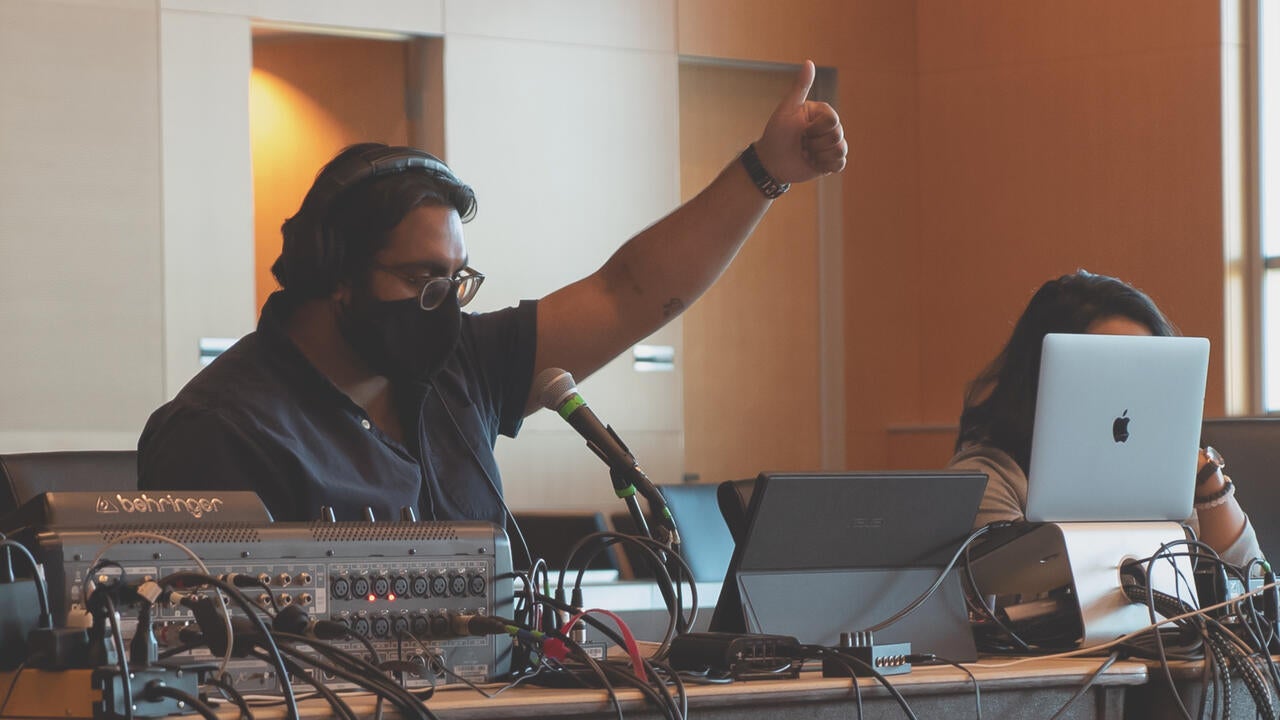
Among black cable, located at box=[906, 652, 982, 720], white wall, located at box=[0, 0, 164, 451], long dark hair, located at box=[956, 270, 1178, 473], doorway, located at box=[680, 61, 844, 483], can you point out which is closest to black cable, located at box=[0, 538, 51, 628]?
black cable, located at box=[906, 652, 982, 720]

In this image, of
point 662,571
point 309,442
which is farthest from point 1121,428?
point 309,442

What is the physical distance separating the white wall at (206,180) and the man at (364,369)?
8.13 ft

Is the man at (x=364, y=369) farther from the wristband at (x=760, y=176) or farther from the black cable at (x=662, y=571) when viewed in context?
the black cable at (x=662, y=571)

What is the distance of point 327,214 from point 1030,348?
3.68 ft

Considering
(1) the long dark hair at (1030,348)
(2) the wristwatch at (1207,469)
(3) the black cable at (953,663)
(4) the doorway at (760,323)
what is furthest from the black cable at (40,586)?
(4) the doorway at (760,323)

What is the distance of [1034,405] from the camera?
7.77 ft

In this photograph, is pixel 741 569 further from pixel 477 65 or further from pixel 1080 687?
pixel 477 65

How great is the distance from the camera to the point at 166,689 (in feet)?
3.95

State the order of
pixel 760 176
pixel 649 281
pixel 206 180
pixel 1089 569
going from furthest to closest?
pixel 206 180 → pixel 649 281 → pixel 760 176 → pixel 1089 569

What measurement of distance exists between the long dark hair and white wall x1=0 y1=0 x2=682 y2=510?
2.65m

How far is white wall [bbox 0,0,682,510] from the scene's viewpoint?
430cm

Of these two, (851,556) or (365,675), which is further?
(851,556)

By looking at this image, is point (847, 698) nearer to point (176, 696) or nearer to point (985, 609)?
point (985, 609)

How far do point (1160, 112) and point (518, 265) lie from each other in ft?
7.13
